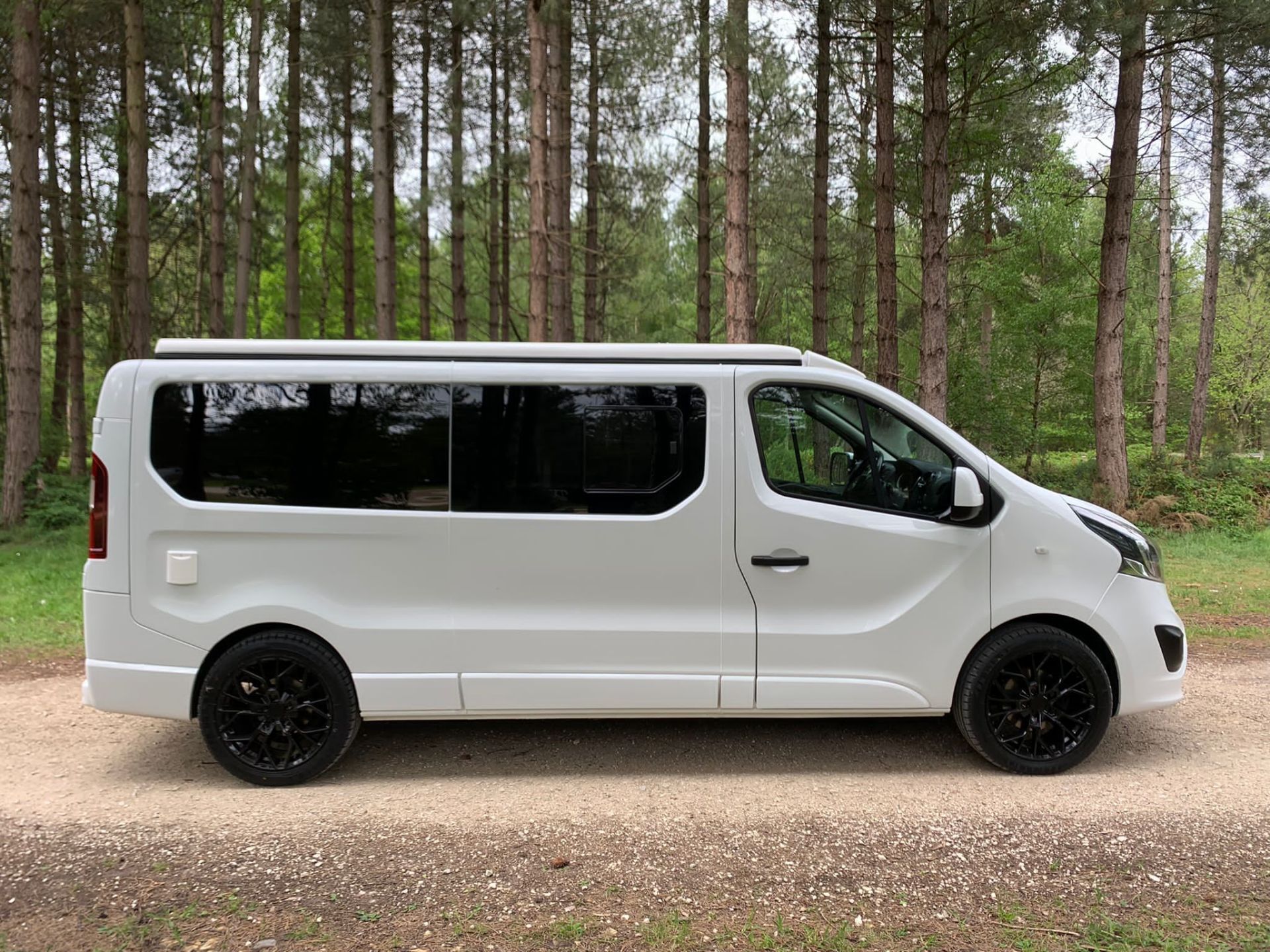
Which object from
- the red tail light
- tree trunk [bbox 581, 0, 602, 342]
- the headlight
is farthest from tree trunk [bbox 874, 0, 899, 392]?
the red tail light

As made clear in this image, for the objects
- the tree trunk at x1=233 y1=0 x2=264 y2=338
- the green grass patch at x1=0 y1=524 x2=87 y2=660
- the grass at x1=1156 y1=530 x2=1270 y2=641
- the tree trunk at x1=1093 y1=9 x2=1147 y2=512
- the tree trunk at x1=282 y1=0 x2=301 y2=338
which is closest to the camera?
the green grass patch at x1=0 y1=524 x2=87 y2=660

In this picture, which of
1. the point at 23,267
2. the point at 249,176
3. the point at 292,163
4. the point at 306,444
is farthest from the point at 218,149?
the point at 306,444

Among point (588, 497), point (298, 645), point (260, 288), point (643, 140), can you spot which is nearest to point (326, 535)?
point (298, 645)

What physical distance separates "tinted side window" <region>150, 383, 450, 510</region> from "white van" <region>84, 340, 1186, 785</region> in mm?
12

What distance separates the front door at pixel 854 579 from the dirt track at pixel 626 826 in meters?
0.49

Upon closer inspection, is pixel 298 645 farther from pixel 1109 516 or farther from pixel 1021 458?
pixel 1021 458

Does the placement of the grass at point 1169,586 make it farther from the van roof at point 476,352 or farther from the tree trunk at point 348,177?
the tree trunk at point 348,177

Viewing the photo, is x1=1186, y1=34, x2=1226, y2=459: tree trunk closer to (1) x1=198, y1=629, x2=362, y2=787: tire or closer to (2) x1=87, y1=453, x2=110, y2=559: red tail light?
(1) x1=198, y1=629, x2=362, y2=787: tire

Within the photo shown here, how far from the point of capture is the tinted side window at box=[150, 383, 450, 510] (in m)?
4.25

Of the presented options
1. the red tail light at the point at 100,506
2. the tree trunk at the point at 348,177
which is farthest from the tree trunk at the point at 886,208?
the red tail light at the point at 100,506

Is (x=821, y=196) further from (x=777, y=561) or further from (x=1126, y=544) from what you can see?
(x=777, y=561)

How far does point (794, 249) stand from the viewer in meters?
18.8

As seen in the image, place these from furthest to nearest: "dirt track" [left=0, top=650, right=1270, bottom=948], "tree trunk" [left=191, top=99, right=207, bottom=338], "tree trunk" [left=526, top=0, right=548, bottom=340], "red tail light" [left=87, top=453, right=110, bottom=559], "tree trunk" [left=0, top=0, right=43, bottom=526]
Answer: "tree trunk" [left=191, top=99, right=207, bottom=338], "tree trunk" [left=526, top=0, right=548, bottom=340], "tree trunk" [left=0, top=0, right=43, bottom=526], "red tail light" [left=87, top=453, right=110, bottom=559], "dirt track" [left=0, top=650, right=1270, bottom=948]

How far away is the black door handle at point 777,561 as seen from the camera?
4.32 meters
